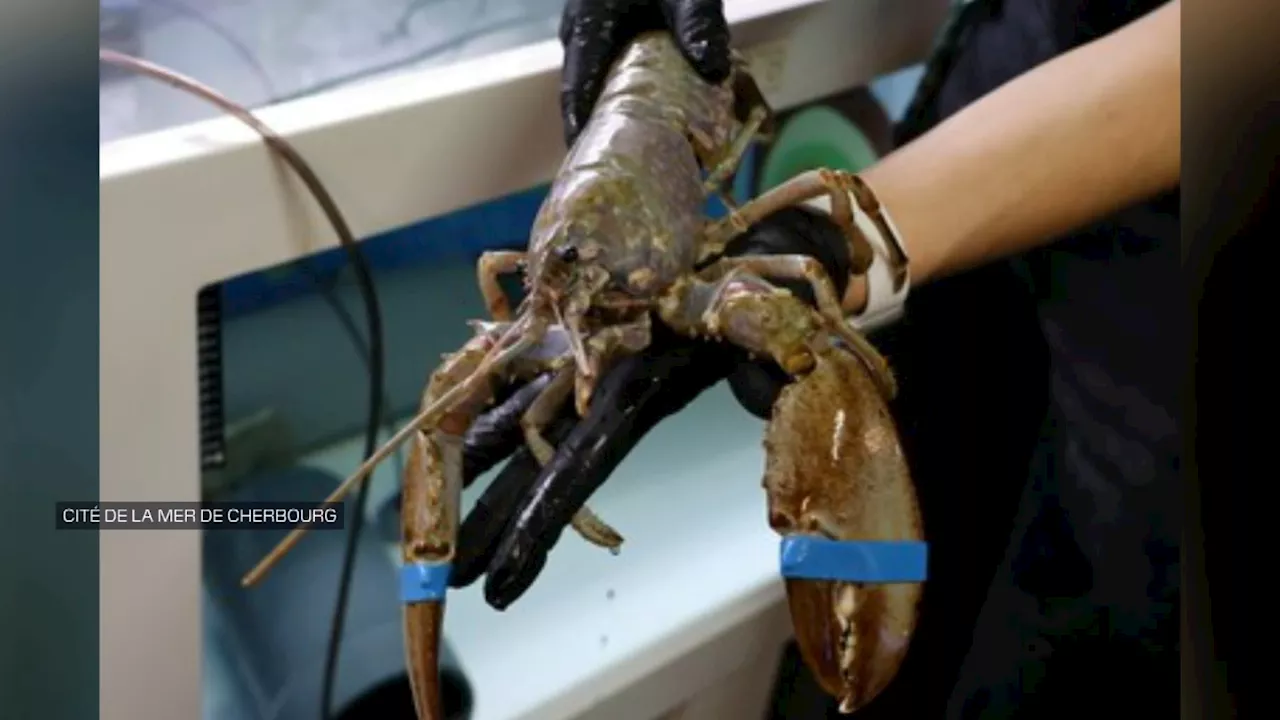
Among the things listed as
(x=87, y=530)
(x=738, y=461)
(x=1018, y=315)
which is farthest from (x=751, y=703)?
(x=87, y=530)

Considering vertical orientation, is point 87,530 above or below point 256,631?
above

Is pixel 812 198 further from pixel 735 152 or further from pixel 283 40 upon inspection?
pixel 283 40

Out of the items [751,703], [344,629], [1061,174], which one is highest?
[1061,174]

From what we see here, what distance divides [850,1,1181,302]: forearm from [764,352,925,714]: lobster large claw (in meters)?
0.26

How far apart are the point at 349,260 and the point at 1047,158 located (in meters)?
0.39

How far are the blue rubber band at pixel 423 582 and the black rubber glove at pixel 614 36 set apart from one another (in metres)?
0.23

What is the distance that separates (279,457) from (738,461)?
30 centimetres

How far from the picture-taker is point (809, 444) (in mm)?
459

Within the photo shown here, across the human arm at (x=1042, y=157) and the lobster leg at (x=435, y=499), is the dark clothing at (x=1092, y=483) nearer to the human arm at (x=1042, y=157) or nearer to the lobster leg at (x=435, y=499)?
the human arm at (x=1042, y=157)

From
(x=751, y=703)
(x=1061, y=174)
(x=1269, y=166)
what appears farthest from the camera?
(x=751, y=703)

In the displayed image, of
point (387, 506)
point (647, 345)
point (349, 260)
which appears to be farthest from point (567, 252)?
point (387, 506)

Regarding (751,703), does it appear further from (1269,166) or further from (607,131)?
(1269,166)

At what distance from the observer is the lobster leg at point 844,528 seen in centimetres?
45

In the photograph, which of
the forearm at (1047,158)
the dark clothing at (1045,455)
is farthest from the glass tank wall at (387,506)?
the forearm at (1047,158)
